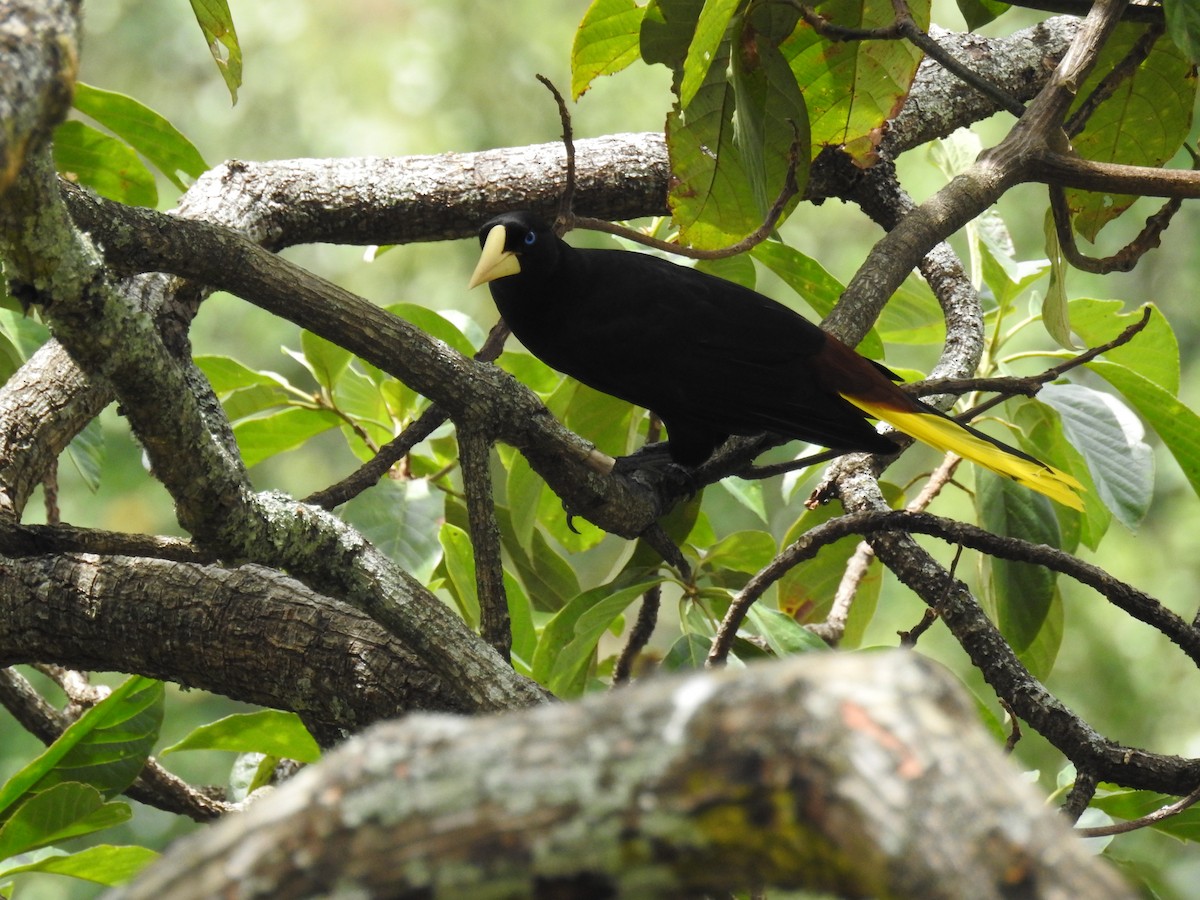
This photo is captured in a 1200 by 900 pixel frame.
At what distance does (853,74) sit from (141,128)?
111 cm

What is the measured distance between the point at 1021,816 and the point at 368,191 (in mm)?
1680

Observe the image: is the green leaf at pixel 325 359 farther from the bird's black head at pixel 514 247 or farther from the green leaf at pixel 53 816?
the green leaf at pixel 53 816

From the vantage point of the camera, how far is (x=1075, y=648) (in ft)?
20.3

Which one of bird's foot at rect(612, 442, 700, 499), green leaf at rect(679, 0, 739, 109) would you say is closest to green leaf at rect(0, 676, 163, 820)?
bird's foot at rect(612, 442, 700, 499)

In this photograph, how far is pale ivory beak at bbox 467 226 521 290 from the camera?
73.3 inches

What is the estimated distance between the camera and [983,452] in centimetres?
179

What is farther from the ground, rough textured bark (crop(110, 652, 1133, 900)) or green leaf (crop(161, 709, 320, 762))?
green leaf (crop(161, 709, 320, 762))

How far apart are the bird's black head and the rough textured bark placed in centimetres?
137

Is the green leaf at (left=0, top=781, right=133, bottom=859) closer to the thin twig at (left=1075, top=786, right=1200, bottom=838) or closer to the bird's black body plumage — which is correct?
the bird's black body plumage

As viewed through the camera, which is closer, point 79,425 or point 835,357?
point 79,425

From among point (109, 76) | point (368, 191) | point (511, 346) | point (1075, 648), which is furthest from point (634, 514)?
point (109, 76)

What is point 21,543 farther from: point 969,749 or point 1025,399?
point 1025,399

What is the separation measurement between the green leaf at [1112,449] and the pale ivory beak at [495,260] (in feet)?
3.04

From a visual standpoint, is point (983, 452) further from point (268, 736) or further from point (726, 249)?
point (268, 736)
